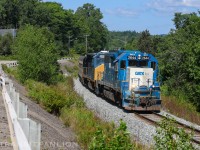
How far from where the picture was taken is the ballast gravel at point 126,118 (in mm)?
17047

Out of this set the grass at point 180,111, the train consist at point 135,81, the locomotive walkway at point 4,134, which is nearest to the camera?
the locomotive walkway at point 4,134

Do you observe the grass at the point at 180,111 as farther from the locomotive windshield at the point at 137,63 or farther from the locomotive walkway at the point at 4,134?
the locomotive walkway at the point at 4,134

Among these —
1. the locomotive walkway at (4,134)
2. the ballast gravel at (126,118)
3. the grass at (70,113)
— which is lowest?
the ballast gravel at (126,118)

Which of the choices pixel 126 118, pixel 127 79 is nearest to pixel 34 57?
pixel 127 79

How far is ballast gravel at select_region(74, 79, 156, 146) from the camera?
55.9ft

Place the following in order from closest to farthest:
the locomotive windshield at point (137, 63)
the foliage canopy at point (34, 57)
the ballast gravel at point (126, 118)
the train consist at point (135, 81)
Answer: the ballast gravel at point (126, 118)
the train consist at point (135, 81)
the locomotive windshield at point (137, 63)
the foliage canopy at point (34, 57)

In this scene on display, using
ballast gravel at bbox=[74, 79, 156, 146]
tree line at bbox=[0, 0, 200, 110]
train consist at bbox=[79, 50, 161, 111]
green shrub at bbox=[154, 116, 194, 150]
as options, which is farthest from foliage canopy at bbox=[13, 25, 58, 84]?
green shrub at bbox=[154, 116, 194, 150]

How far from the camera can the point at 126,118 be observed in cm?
2206

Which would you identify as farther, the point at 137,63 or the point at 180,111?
the point at 180,111

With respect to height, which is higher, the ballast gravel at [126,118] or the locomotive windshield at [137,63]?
the locomotive windshield at [137,63]

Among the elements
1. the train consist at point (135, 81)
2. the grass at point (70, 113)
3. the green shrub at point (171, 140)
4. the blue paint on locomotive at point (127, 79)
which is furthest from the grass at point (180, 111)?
the green shrub at point (171, 140)

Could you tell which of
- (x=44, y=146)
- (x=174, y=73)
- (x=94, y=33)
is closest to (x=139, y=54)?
(x=44, y=146)

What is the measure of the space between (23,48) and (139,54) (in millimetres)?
14036

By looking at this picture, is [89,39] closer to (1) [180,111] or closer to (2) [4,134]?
(1) [180,111]
